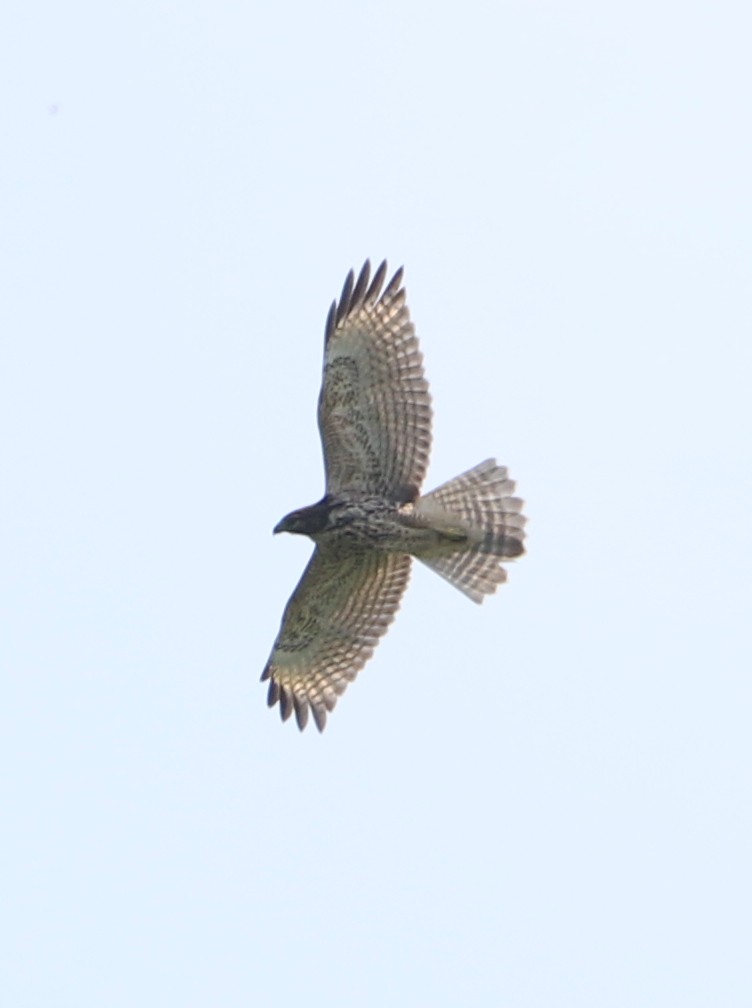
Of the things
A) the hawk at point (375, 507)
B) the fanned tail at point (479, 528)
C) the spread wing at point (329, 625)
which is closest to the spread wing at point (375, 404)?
the hawk at point (375, 507)

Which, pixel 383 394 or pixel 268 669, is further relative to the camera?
pixel 268 669

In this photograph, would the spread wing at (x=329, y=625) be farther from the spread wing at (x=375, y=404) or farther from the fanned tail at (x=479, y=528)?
the spread wing at (x=375, y=404)

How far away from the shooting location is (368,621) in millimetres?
17000

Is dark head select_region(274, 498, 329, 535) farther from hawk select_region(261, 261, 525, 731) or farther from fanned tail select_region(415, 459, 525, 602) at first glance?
fanned tail select_region(415, 459, 525, 602)

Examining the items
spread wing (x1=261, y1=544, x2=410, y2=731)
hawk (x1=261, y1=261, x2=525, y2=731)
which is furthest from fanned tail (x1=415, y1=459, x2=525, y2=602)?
spread wing (x1=261, y1=544, x2=410, y2=731)

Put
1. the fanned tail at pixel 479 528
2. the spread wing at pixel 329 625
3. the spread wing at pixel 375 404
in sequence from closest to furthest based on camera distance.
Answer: the spread wing at pixel 375 404
the fanned tail at pixel 479 528
the spread wing at pixel 329 625

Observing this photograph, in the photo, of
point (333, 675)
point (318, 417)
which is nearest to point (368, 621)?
point (333, 675)

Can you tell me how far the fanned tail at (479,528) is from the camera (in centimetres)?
1662

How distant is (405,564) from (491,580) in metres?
0.59

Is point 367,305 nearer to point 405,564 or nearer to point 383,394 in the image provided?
point 383,394

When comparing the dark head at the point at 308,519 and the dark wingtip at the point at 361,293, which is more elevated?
the dark wingtip at the point at 361,293

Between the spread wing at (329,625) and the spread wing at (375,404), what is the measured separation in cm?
54

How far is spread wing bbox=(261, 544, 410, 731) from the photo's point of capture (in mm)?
16766

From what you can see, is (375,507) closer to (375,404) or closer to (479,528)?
(375,404)
